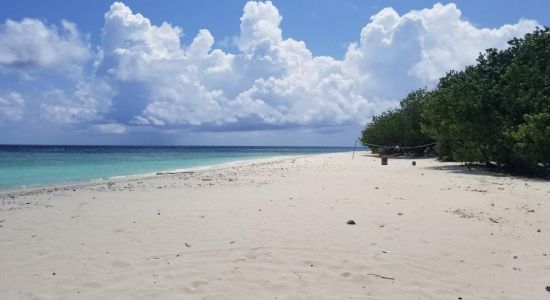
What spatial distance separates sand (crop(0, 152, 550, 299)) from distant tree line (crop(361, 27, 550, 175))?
22.2 feet

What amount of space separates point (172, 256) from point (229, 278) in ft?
4.01

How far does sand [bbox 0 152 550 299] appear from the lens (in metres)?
4.88

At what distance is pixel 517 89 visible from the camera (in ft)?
58.2

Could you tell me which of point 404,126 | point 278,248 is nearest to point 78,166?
point 404,126

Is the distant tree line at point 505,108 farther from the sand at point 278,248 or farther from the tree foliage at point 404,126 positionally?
the tree foliage at point 404,126

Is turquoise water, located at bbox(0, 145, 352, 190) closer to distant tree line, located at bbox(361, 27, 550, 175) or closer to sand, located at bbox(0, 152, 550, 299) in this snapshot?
sand, located at bbox(0, 152, 550, 299)

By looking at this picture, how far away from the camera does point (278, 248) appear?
6340 mm

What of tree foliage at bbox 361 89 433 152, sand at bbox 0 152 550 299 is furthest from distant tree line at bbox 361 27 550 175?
tree foliage at bbox 361 89 433 152

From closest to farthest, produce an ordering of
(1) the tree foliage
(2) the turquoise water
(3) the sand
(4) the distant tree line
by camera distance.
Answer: (3) the sand → (4) the distant tree line → (2) the turquoise water → (1) the tree foliage

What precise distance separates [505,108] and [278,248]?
1609cm

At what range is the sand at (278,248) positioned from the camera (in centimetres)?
488

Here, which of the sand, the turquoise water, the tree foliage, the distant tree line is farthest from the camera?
the tree foliage

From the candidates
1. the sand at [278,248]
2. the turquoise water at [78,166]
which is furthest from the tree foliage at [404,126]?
the sand at [278,248]

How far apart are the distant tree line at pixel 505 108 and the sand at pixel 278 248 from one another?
22.2ft
